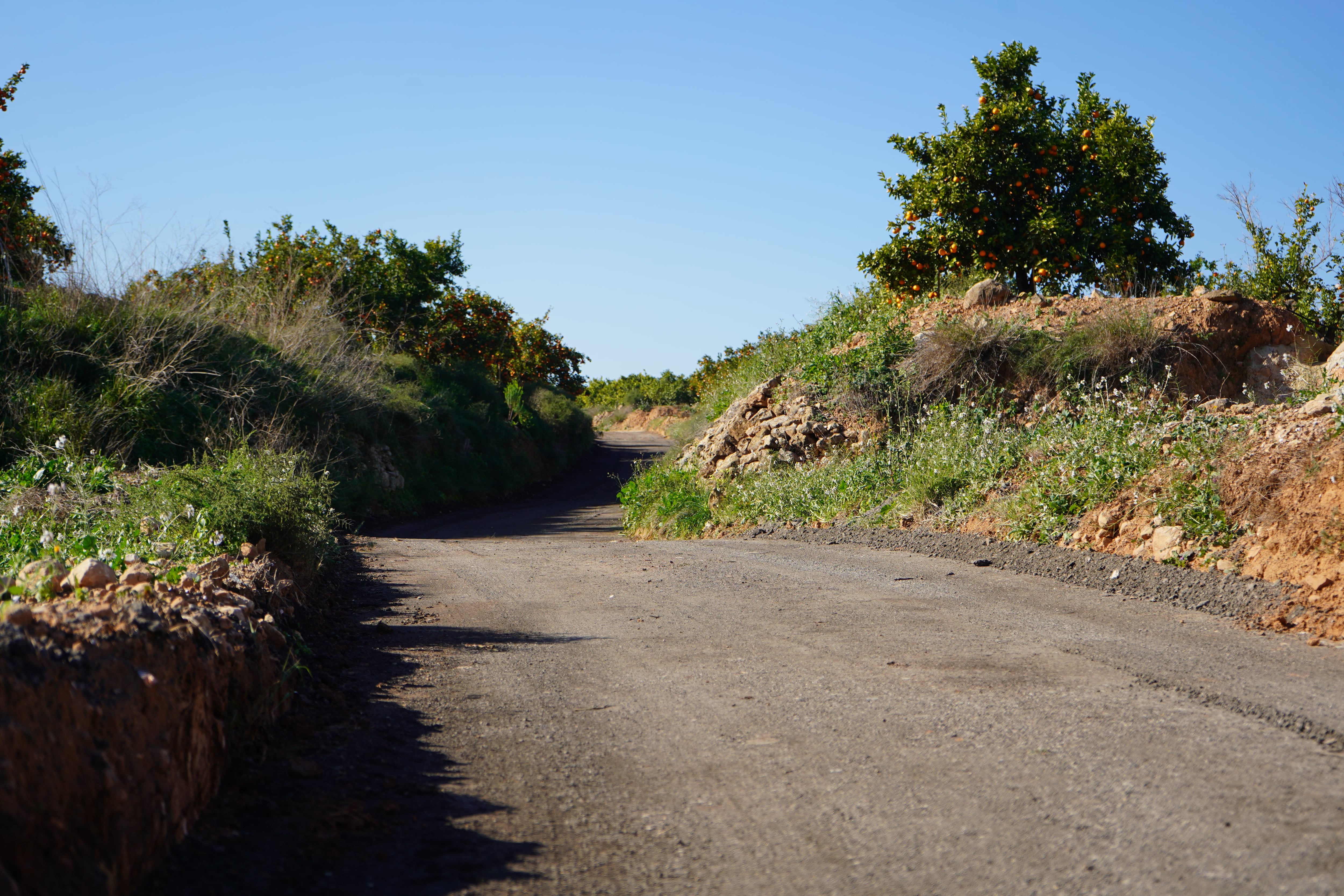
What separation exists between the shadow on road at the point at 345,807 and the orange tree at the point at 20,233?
14231 mm

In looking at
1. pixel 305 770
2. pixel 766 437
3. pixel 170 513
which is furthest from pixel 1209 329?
pixel 305 770

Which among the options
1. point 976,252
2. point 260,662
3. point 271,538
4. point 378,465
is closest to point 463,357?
point 378,465

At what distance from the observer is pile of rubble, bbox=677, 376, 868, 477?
1702cm

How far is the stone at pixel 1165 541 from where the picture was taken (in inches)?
330

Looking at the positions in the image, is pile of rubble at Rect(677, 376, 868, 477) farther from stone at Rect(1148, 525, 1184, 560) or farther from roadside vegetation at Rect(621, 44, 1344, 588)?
stone at Rect(1148, 525, 1184, 560)

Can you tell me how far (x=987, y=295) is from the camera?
17.6 meters

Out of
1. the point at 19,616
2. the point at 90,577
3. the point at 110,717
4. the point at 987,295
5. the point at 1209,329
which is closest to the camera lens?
the point at 110,717

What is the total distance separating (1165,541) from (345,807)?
7.38 m

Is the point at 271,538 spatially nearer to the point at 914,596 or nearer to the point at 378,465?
the point at 914,596

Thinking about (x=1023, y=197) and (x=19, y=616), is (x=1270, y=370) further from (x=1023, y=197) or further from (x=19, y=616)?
(x=19, y=616)

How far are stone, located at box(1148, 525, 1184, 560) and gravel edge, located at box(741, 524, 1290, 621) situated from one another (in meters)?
0.19

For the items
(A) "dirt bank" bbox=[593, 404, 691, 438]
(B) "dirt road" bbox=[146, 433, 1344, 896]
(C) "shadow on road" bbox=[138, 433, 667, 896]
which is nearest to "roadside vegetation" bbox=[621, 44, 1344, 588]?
(B) "dirt road" bbox=[146, 433, 1344, 896]

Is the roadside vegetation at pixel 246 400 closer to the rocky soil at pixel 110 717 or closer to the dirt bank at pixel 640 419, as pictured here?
the rocky soil at pixel 110 717

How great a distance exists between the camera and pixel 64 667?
2.88 metres
